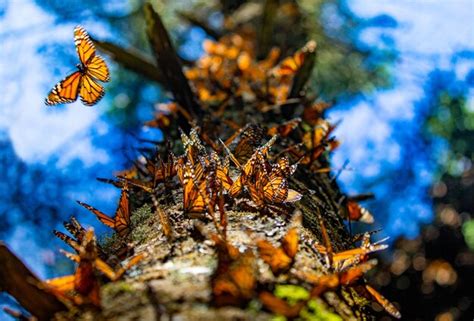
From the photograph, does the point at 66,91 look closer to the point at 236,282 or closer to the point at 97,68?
the point at 97,68

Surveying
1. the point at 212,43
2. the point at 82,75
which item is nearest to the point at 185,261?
the point at 82,75

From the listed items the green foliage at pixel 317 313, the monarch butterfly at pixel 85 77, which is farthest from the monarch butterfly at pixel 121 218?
the green foliage at pixel 317 313

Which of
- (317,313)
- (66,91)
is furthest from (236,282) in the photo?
(66,91)

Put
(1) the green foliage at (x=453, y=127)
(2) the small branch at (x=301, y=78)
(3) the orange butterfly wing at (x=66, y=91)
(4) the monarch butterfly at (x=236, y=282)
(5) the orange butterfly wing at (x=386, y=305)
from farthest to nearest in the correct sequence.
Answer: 1. (1) the green foliage at (x=453, y=127)
2. (2) the small branch at (x=301, y=78)
3. (3) the orange butterfly wing at (x=66, y=91)
4. (5) the orange butterfly wing at (x=386, y=305)
5. (4) the monarch butterfly at (x=236, y=282)

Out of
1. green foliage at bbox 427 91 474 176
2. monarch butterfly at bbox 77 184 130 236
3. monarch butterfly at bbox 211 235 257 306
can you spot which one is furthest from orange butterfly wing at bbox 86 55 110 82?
green foliage at bbox 427 91 474 176

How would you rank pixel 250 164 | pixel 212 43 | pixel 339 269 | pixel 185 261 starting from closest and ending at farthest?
pixel 185 261, pixel 339 269, pixel 250 164, pixel 212 43

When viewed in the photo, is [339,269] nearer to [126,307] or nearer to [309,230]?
[309,230]

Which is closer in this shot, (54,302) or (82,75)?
(54,302)

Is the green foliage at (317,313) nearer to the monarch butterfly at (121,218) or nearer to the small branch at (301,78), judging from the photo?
the monarch butterfly at (121,218)

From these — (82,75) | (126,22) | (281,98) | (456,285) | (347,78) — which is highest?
(126,22)
